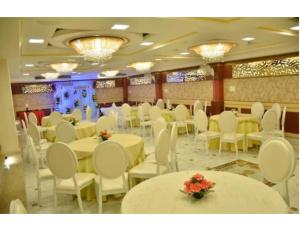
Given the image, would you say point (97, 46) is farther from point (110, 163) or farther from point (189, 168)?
point (189, 168)

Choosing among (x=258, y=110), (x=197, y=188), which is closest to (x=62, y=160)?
(x=197, y=188)

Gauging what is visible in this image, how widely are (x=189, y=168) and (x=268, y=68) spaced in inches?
198

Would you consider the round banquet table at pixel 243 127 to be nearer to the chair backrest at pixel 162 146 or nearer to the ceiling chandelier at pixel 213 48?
the ceiling chandelier at pixel 213 48

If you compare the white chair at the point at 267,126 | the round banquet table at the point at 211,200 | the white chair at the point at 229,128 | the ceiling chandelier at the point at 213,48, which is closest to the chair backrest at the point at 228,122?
the white chair at the point at 229,128

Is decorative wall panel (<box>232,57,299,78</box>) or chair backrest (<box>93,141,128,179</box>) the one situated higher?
decorative wall panel (<box>232,57,299,78</box>)

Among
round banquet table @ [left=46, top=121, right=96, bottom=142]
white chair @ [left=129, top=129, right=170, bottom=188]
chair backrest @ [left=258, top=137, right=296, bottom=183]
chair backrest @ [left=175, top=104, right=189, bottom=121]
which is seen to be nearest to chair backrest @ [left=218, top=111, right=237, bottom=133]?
white chair @ [left=129, top=129, right=170, bottom=188]

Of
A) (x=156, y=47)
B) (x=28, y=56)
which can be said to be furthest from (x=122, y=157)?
(x=28, y=56)

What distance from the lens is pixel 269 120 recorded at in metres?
5.80

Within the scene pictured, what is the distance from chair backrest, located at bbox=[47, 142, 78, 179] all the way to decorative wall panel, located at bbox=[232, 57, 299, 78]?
22.7 feet

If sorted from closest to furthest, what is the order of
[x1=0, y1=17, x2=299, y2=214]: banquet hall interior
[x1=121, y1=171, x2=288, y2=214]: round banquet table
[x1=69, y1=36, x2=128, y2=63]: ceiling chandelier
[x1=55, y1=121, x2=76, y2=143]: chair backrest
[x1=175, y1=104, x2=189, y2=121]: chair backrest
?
1. [x1=121, y1=171, x2=288, y2=214]: round banquet table
2. [x1=0, y1=17, x2=299, y2=214]: banquet hall interior
3. [x1=69, y1=36, x2=128, y2=63]: ceiling chandelier
4. [x1=55, y1=121, x2=76, y2=143]: chair backrest
5. [x1=175, y1=104, x2=189, y2=121]: chair backrest

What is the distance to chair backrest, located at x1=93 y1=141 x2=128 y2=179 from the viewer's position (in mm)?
3207

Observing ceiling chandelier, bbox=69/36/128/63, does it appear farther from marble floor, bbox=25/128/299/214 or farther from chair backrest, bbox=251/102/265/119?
chair backrest, bbox=251/102/265/119

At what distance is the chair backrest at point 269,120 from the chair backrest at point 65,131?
4098 mm
